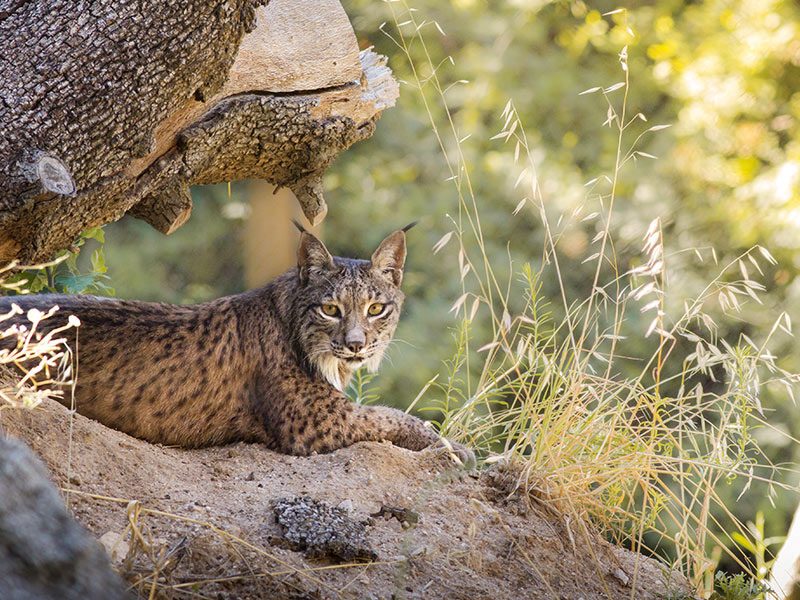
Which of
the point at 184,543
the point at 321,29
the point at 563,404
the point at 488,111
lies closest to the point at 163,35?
the point at 321,29

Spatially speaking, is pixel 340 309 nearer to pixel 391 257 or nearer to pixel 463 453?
pixel 391 257

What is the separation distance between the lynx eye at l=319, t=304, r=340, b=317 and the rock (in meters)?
2.68

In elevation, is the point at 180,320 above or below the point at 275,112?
below

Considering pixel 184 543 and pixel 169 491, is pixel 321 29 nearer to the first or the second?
pixel 169 491

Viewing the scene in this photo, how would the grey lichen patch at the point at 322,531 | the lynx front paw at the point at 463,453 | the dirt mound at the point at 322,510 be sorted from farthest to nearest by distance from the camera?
the lynx front paw at the point at 463,453 < the grey lichen patch at the point at 322,531 < the dirt mound at the point at 322,510

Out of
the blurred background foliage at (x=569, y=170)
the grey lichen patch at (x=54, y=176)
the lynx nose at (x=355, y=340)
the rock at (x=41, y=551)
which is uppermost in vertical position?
the rock at (x=41, y=551)

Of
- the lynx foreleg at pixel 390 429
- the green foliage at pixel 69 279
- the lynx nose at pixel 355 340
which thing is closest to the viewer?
the lynx foreleg at pixel 390 429

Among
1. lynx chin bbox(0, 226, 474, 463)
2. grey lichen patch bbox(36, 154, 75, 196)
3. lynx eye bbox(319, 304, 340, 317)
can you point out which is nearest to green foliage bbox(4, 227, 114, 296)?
lynx chin bbox(0, 226, 474, 463)

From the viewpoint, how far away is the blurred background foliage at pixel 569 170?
7613 mm

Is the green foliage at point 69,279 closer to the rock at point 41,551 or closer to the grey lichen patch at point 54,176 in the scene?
the grey lichen patch at point 54,176

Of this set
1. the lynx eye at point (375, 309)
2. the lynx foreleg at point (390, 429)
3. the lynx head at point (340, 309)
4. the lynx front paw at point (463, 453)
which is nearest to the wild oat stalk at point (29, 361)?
the lynx head at point (340, 309)

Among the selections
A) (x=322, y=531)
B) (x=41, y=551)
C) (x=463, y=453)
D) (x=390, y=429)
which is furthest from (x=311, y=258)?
(x=41, y=551)

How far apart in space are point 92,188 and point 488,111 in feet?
22.4

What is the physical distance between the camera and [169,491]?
3.30m
